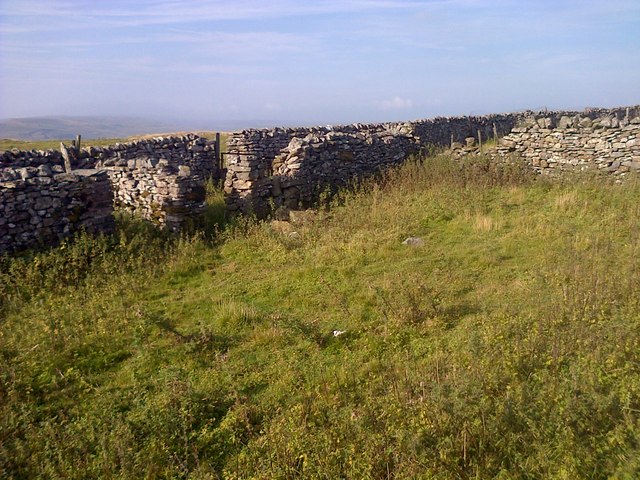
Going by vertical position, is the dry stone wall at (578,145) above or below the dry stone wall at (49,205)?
above

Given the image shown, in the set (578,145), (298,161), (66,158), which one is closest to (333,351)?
(298,161)

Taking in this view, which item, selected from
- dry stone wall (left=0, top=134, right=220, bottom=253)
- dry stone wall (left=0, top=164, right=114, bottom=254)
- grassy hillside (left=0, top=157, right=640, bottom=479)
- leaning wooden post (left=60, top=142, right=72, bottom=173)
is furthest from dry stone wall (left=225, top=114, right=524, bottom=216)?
leaning wooden post (left=60, top=142, right=72, bottom=173)

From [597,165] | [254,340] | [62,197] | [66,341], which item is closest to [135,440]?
[254,340]

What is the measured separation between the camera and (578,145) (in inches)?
571

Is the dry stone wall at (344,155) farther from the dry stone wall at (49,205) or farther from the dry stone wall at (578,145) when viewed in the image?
the dry stone wall at (49,205)

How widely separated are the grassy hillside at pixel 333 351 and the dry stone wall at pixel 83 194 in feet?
2.11

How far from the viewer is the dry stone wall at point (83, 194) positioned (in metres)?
9.21

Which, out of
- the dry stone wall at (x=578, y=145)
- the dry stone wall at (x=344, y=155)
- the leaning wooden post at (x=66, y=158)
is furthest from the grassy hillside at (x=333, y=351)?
the leaning wooden post at (x=66, y=158)

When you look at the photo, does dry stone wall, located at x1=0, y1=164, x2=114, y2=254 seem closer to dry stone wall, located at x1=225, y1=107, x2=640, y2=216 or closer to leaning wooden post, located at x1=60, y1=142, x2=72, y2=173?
dry stone wall, located at x1=225, y1=107, x2=640, y2=216

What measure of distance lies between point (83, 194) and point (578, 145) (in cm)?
1401

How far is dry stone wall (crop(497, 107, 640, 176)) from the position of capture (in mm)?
13531

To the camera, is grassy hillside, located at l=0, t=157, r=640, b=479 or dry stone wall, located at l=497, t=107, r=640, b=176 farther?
dry stone wall, located at l=497, t=107, r=640, b=176

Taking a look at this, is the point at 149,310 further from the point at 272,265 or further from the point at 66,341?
the point at 272,265

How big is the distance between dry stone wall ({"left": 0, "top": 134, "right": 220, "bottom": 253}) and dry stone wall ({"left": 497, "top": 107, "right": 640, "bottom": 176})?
10.8 m
